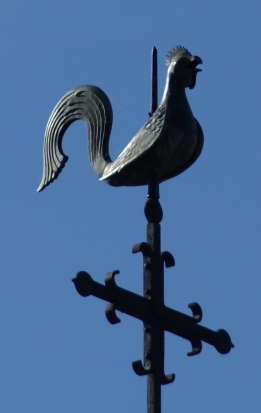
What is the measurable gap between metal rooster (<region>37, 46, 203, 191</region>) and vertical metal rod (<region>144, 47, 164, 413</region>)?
17 cm

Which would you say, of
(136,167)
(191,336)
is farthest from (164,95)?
(191,336)

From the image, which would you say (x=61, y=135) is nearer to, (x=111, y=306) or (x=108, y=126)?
(x=108, y=126)

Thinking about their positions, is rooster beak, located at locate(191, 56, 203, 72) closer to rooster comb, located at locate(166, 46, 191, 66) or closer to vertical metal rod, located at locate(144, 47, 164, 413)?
rooster comb, located at locate(166, 46, 191, 66)

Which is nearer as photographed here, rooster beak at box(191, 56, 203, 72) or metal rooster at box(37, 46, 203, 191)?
metal rooster at box(37, 46, 203, 191)

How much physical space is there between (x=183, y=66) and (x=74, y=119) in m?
0.82

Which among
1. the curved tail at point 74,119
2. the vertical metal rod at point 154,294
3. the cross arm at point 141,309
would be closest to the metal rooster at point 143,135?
the curved tail at point 74,119

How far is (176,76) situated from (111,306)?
6.59 feet

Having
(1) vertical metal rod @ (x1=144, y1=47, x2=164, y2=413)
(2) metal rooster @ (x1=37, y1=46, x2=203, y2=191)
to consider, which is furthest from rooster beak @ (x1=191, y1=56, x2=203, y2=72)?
(1) vertical metal rod @ (x1=144, y1=47, x2=164, y2=413)

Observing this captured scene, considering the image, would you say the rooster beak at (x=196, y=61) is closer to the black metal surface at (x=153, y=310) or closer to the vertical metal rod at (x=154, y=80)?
the vertical metal rod at (x=154, y=80)

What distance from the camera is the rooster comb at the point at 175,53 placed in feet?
28.0

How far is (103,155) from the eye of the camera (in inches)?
330

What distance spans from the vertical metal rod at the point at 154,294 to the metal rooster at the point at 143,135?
6.8 inches

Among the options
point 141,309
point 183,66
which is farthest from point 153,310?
point 183,66

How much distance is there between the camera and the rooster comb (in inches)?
336
